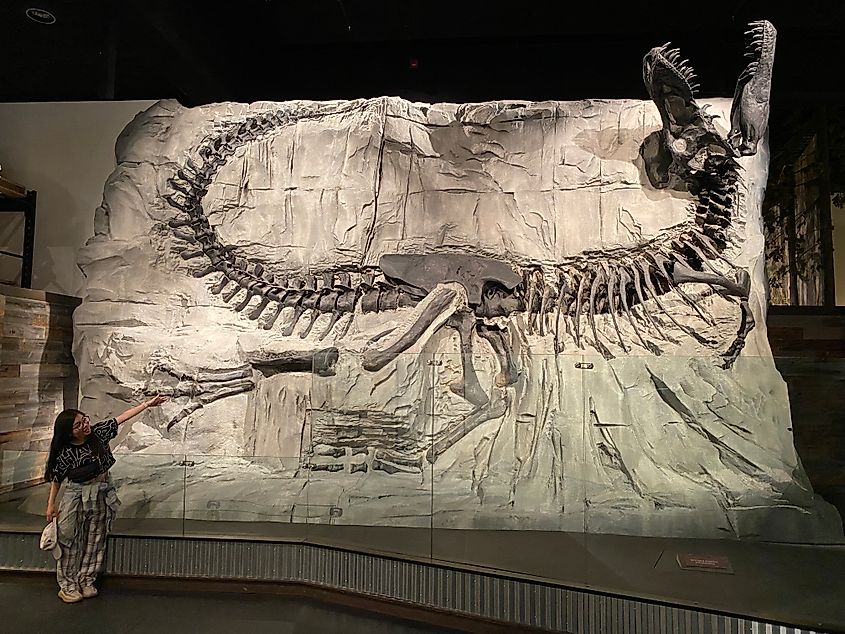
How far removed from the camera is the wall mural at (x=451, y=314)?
346cm

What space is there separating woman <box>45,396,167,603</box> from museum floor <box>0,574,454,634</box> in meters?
0.13

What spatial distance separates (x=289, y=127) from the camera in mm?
5543

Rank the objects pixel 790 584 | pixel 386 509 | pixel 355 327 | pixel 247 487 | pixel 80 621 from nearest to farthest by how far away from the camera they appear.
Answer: pixel 790 584
pixel 80 621
pixel 386 509
pixel 247 487
pixel 355 327

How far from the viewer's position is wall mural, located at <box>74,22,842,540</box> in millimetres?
3465

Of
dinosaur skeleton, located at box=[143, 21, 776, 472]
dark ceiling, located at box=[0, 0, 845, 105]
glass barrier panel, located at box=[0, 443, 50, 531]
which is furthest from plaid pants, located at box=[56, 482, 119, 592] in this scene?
dark ceiling, located at box=[0, 0, 845, 105]

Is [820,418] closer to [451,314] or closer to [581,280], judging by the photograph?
[581,280]

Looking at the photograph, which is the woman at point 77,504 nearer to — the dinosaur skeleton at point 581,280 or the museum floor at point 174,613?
the museum floor at point 174,613

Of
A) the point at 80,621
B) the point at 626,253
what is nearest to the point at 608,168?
the point at 626,253

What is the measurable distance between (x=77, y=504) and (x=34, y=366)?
2.12 m

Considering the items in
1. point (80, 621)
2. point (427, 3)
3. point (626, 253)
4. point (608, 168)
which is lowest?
point (80, 621)

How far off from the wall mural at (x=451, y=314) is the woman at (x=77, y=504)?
38 cm

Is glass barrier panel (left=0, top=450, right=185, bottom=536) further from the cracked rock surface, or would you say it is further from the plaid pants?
the plaid pants

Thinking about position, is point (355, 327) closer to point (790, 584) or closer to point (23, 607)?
point (23, 607)

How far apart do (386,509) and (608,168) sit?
310 centimetres
